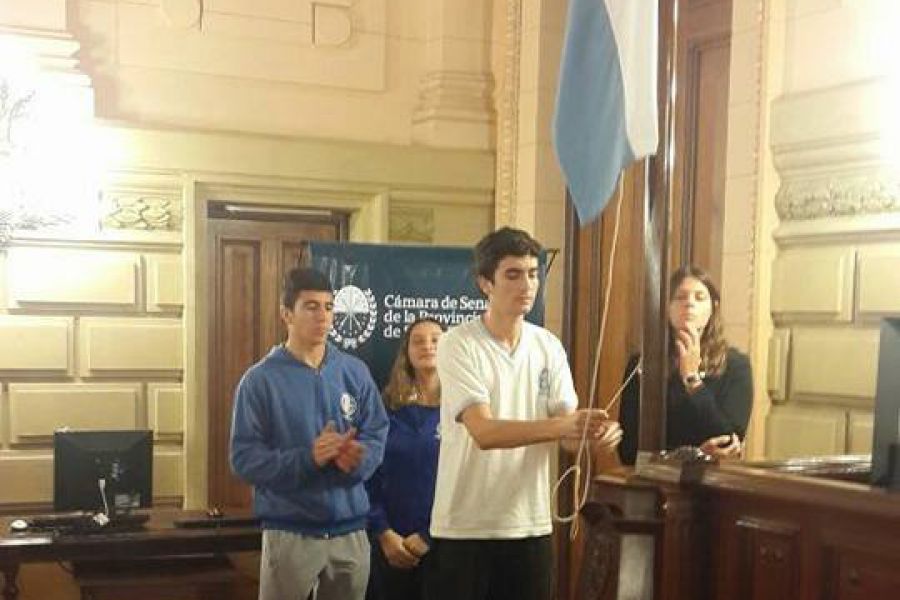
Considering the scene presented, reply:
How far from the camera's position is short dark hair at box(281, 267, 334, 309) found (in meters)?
3.65

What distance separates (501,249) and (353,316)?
68.7 inches

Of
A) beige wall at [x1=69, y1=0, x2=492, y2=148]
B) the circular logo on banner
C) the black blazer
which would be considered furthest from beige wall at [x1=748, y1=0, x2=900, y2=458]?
beige wall at [x1=69, y1=0, x2=492, y2=148]

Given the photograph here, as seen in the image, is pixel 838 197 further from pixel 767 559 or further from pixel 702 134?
pixel 767 559

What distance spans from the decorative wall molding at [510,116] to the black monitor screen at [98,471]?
2.60 meters

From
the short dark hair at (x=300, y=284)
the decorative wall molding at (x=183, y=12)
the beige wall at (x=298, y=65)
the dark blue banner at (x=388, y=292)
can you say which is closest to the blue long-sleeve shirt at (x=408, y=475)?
the short dark hair at (x=300, y=284)

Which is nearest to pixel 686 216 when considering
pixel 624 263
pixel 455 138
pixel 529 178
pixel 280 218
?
pixel 624 263

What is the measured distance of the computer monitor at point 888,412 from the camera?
226 centimetres

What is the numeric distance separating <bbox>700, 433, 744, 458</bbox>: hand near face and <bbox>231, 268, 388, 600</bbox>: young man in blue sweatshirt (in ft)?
3.42

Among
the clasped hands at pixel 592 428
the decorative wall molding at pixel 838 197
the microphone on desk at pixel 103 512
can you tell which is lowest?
the microphone on desk at pixel 103 512

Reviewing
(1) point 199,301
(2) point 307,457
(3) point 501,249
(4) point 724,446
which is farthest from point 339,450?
(1) point 199,301

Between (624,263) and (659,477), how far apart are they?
10.9ft

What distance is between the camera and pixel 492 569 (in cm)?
305

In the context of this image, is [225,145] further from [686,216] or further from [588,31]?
[588,31]

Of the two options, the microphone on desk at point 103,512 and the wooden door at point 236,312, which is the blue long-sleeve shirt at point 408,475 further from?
the wooden door at point 236,312
